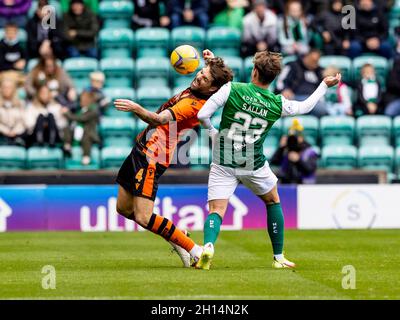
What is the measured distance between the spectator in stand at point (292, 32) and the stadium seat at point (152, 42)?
85.4 inches

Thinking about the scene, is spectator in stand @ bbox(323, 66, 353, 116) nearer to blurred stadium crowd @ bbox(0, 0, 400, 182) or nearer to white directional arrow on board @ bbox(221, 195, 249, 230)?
blurred stadium crowd @ bbox(0, 0, 400, 182)

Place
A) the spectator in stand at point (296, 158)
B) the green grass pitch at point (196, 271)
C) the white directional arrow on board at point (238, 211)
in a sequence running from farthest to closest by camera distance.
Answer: the spectator in stand at point (296, 158) → the white directional arrow on board at point (238, 211) → the green grass pitch at point (196, 271)

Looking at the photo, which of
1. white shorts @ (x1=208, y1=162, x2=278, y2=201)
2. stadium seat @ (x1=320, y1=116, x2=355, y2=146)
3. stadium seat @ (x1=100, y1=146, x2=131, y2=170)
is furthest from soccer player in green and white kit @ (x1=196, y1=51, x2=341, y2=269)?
stadium seat @ (x1=320, y1=116, x2=355, y2=146)

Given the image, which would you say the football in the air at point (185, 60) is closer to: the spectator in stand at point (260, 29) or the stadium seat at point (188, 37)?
the spectator in stand at point (260, 29)

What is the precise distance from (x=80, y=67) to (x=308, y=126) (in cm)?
434

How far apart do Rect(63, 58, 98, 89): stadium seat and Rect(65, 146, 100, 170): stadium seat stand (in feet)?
5.90

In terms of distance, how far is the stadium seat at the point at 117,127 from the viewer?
19.2 meters

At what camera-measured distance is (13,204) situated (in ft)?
55.4

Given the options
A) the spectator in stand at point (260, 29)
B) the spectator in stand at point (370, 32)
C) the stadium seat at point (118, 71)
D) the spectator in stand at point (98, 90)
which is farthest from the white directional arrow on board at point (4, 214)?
the spectator in stand at point (370, 32)

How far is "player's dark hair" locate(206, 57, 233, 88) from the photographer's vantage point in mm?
10477

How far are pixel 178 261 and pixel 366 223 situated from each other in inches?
256

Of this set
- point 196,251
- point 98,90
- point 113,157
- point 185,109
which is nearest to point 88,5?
point 98,90
